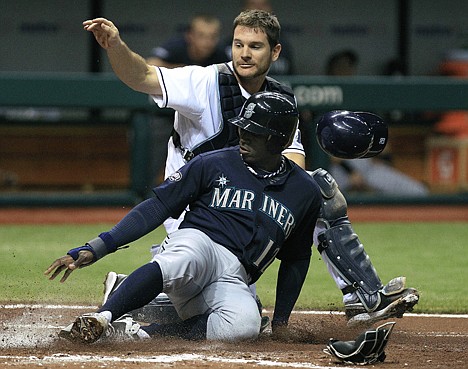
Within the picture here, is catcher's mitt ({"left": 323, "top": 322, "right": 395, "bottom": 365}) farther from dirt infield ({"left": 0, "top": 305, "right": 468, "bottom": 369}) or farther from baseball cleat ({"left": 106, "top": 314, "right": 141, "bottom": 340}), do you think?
baseball cleat ({"left": 106, "top": 314, "right": 141, "bottom": 340})

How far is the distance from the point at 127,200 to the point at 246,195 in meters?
5.23

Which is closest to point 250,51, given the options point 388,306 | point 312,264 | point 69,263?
point 388,306

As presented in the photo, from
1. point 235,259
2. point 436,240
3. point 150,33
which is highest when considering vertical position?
point 150,33

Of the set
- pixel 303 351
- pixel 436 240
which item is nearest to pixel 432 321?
pixel 303 351

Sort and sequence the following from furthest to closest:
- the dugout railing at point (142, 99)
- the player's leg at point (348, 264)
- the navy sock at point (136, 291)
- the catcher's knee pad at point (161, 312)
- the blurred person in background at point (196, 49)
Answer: the dugout railing at point (142, 99)
the blurred person in background at point (196, 49)
the catcher's knee pad at point (161, 312)
the player's leg at point (348, 264)
the navy sock at point (136, 291)

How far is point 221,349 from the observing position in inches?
166

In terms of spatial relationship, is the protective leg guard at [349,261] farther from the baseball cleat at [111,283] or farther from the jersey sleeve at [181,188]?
the baseball cleat at [111,283]

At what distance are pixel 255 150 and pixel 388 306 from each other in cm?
98

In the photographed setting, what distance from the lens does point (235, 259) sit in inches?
177

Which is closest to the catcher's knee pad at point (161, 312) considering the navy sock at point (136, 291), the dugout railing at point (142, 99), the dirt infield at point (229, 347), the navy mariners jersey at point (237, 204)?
the dirt infield at point (229, 347)

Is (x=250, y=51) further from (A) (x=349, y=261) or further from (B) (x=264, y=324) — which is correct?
(B) (x=264, y=324)

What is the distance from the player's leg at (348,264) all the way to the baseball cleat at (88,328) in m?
1.29

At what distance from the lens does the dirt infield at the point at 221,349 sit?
12.8 ft

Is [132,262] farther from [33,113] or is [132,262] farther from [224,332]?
[33,113]
